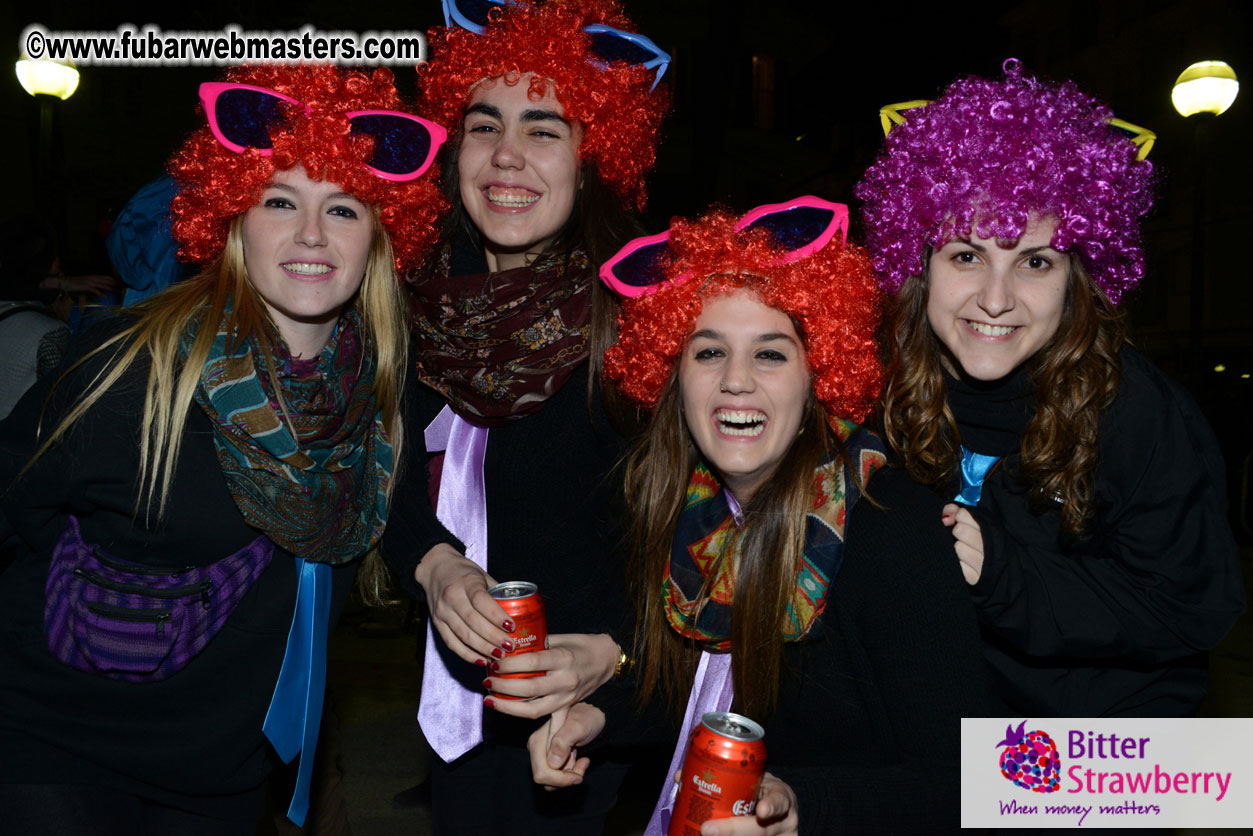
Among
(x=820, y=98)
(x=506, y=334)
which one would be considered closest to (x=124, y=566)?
(x=506, y=334)

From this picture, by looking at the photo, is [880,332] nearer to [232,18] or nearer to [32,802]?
[32,802]

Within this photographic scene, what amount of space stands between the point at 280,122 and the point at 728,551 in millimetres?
1745

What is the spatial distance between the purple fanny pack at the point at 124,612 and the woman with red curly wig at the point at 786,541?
35.4 inches

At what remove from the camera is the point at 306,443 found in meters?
2.49

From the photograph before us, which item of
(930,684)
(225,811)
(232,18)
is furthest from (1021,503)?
(232,18)

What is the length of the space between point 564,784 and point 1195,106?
913 centimetres

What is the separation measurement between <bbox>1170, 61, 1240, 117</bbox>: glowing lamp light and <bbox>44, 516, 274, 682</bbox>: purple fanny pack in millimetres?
9331

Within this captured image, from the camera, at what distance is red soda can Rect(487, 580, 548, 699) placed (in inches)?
80.9

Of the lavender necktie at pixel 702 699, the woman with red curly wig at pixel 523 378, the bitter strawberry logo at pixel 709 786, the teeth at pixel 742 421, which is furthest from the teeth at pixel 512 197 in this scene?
the bitter strawberry logo at pixel 709 786

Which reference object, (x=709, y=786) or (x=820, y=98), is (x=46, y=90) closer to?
(x=709, y=786)

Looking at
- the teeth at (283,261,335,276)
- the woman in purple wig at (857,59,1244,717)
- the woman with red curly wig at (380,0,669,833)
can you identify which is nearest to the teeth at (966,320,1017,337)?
the woman in purple wig at (857,59,1244,717)

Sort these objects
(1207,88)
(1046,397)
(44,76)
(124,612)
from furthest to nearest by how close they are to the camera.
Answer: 1. (44,76)
2. (1207,88)
3. (1046,397)
4. (124,612)

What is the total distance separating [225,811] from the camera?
2459 millimetres

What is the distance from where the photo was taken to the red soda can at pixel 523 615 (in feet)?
6.74
